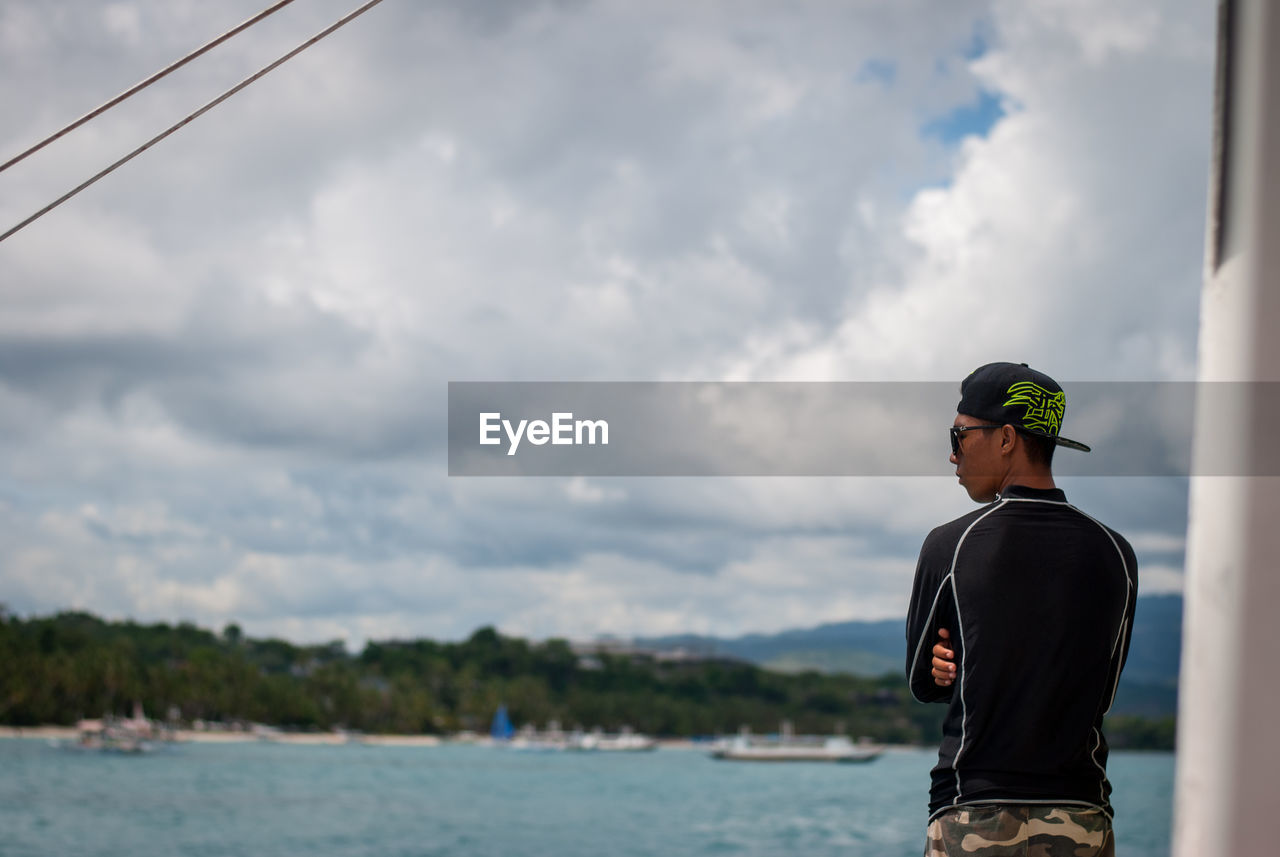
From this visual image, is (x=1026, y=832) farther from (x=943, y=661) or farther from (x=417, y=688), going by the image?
(x=417, y=688)

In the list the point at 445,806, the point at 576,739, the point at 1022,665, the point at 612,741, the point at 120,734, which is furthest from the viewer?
the point at 576,739

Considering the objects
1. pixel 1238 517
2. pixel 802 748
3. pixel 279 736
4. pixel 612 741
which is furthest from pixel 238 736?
pixel 1238 517

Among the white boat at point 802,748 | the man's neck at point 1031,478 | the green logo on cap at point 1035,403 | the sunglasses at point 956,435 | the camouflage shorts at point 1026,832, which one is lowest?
the white boat at point 802,748

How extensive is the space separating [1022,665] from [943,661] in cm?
10

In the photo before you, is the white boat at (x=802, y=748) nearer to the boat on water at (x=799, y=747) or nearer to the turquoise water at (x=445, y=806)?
the boat on water at (x=799, y=747)

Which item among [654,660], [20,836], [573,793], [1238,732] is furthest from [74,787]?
[1238,732]

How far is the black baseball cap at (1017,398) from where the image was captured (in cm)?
159

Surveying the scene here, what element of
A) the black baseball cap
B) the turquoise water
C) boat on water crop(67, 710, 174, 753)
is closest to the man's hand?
the black baseball cap

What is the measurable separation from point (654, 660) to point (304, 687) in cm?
2233

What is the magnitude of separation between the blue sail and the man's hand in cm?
8046

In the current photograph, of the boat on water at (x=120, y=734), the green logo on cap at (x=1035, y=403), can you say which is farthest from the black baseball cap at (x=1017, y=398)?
the boat on water at (x=120, y=734)

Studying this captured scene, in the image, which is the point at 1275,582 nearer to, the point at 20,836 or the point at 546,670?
the point at 20,836

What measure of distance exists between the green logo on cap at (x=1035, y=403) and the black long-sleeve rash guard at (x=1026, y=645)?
107 millimetres

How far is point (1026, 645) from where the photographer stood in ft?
4.82
